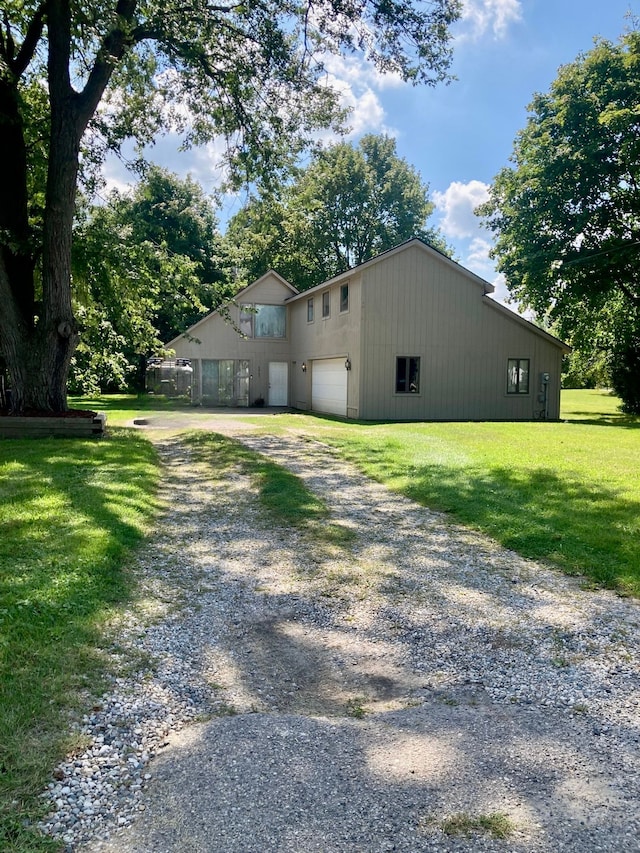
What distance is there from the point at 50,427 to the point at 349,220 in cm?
3229

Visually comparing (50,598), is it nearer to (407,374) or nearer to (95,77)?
(95,77)

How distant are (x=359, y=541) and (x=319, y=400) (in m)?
18.1

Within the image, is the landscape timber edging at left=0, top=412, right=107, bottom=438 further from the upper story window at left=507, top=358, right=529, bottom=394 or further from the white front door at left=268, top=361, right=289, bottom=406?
the white front door at left=268, top=361, right=289, bottom=406

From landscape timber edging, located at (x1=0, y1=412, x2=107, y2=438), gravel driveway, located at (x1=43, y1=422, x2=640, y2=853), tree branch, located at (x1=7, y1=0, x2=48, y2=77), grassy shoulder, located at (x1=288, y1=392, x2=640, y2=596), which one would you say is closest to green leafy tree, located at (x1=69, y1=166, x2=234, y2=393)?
tree branch, located at (x1=7, y1=0, x2=48, y2=77)

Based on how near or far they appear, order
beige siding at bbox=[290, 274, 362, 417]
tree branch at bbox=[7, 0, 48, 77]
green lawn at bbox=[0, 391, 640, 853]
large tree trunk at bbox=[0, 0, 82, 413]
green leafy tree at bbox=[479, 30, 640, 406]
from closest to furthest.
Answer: green lawn at bbox=[0, 391, 640, 853], large tree trunk at bbox=[0, 0, 82, 413], tree branch at bbox=[7, 0, 48, 77], beige siding at bbox=[290, 274, 362, 417], green leafy tree at bbox=[479, 30, 640, 406]

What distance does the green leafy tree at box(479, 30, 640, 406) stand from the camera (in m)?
20.3

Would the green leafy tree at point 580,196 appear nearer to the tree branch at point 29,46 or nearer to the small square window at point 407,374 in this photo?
the small square window at point 407,374

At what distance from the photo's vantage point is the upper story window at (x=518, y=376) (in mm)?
21156

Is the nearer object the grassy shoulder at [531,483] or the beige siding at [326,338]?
the grassy shoulder at [531,483]

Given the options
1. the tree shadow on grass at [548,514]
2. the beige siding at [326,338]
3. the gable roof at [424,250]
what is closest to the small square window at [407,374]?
the beige siding at [326,338]

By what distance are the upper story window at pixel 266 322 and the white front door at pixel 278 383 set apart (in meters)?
1.37

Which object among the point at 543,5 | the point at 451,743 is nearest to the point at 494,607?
the point at 451,743

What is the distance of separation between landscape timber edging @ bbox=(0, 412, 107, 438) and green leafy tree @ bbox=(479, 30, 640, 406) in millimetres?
17402

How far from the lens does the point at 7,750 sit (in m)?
2.24
